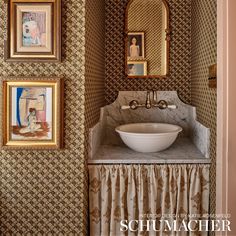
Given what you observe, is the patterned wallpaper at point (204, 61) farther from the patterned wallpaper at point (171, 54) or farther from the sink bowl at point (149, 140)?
the sink bowl at point (149, 140)

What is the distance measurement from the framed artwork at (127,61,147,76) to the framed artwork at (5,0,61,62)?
0.94 m

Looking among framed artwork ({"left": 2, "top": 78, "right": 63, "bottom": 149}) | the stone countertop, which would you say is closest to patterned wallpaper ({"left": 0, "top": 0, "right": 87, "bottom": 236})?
framed artwork ({"left": 2, "top": 78, "right": 63, "bottom": 149})

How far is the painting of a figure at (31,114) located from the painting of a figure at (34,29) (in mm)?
290

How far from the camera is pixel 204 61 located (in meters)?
1.97

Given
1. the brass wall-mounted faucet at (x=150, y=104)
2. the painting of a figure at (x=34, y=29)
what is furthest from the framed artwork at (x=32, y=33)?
the brass wall-mounted faucet at (x=150, y=104)

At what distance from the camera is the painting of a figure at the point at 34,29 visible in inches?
63.7

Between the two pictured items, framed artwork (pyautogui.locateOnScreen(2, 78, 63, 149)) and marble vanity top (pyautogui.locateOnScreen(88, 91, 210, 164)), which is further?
marble vanity top (pyautogui.locateOnScreen(88, 91, 210, 164))

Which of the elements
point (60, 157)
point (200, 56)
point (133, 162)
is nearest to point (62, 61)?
point (60, 157)

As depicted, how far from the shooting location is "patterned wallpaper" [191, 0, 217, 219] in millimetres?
1705

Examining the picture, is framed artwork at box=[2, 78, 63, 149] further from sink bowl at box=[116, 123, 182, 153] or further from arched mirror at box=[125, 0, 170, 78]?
arched mirror at box=[125, 0, 170, 78]

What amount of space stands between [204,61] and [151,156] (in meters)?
0.82

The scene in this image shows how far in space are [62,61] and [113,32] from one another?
96 centimetres

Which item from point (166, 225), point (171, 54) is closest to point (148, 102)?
point (171, 54)

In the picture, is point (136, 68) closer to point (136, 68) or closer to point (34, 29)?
point (136, 68)
